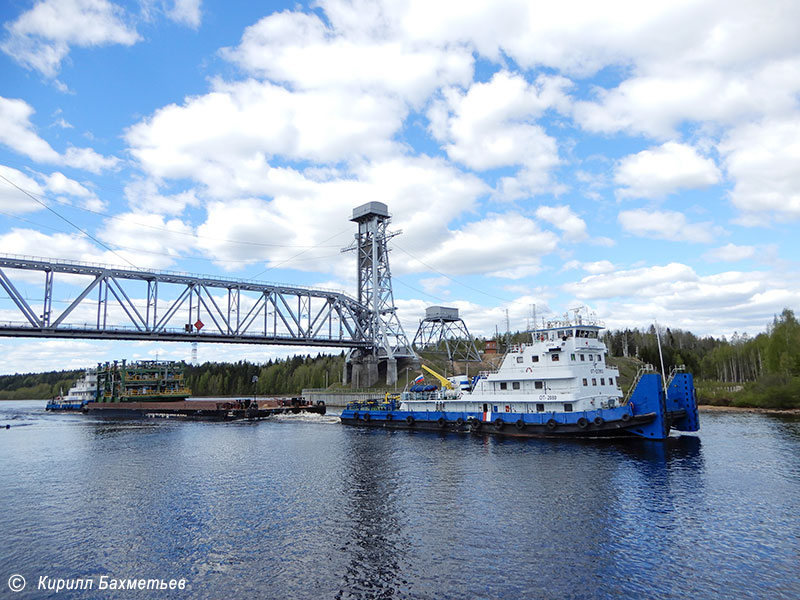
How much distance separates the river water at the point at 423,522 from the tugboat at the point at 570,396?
2711 mm

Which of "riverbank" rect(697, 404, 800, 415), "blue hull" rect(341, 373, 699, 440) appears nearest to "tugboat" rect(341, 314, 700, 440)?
"blue hull" rect(341, 373, 699, 440)

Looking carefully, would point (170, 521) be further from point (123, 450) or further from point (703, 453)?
point (703, 453)

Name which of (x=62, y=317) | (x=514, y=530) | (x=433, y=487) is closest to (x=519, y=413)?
(x=433, y=487)

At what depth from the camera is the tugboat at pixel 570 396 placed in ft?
137

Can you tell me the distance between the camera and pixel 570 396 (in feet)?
145

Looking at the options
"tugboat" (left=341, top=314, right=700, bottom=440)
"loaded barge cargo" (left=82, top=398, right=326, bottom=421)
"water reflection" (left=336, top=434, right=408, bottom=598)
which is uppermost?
"tugboat" (left=341, top=314, right=700, bottom=440)

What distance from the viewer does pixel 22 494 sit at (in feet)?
94.7

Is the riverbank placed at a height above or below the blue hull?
below

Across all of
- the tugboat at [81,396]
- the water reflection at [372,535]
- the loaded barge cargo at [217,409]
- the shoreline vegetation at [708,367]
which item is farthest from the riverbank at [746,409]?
the tugboat at [81,396]

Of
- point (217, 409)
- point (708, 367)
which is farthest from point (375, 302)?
point (708, 367)

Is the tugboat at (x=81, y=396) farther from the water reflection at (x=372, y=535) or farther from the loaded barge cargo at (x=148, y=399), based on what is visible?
the water reflection at (x=372, y=535)

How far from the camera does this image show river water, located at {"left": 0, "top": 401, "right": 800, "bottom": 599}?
1633 cm

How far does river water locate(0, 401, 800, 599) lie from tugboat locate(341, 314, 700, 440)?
2711 millimetres

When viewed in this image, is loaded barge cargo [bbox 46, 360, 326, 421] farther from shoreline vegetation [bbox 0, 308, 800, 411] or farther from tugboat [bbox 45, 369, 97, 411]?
shoreline vegetation [bbox 0, 308, 800, 411]
